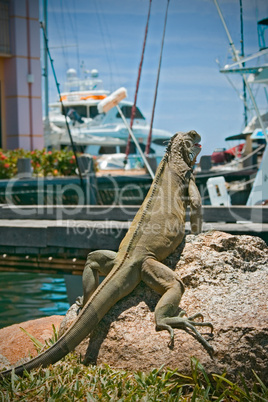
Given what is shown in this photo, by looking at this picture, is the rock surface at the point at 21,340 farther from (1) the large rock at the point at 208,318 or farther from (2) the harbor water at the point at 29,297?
(2) the harbor water at the point at 29,297

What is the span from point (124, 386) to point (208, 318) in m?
0.87

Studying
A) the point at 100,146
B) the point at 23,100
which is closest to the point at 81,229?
the point at 23,100

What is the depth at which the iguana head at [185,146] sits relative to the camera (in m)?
4.98

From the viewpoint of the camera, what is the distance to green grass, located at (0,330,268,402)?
3.62 m

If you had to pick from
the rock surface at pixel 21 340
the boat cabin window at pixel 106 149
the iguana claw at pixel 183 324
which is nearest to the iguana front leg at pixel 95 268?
the iguana claw at pixel 183 324

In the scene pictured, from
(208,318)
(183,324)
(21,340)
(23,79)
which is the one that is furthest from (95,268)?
(23,79)

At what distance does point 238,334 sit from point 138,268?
970mm

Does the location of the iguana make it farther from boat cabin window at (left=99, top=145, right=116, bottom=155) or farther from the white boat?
boat cabin window at (left=99, top=145, right=116, bottom=155)

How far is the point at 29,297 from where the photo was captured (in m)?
9.98

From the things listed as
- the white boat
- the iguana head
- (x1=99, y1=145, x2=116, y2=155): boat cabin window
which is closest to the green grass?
the iguana head

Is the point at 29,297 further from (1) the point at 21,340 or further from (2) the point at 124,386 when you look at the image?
(2) the point at 124,386

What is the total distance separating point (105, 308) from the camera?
413 cm

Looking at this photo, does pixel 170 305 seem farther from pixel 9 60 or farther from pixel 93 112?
pixel 93 112

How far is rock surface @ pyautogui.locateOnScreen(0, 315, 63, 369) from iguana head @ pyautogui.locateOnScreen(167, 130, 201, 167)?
2212mm
